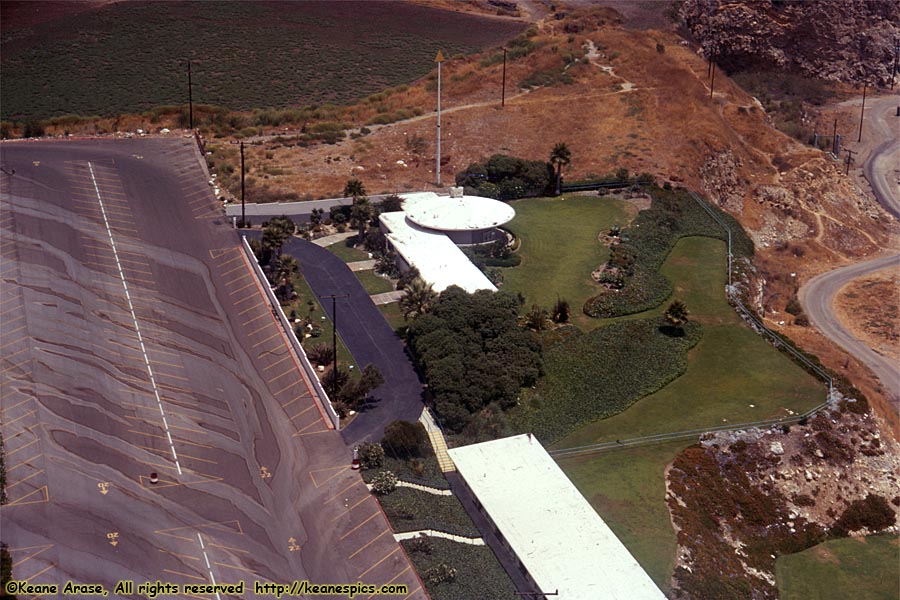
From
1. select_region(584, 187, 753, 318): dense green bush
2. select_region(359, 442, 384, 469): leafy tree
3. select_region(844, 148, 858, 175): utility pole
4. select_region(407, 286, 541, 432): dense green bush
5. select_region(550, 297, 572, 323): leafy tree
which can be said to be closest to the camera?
select_region(359, 442, 384, 469): leafy tree

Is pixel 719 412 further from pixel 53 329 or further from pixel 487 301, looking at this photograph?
pixel 53 329

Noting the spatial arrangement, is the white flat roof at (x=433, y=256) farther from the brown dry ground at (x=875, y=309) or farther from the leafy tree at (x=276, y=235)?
the brown dry ground at (x=875, y=309)

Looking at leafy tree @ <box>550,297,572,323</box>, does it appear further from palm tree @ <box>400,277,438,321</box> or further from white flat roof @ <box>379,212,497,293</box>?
palm tree @ <box>400,277,438,321</box>

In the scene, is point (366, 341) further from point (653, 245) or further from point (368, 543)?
point (653, 245)

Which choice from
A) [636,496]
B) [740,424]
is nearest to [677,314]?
[740,424]

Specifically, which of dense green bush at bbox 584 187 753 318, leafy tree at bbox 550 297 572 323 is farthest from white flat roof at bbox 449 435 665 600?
dense green bush at bbox 584 187 753 318

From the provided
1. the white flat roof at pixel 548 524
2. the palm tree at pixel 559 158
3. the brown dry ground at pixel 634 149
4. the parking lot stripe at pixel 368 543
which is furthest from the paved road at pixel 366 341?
the palm tree at pixel 559 158
